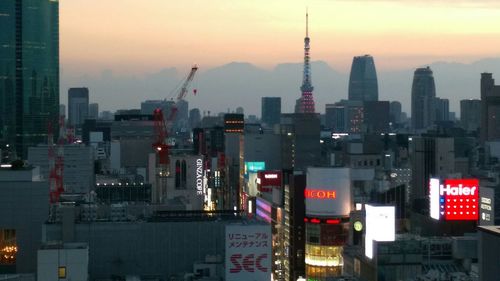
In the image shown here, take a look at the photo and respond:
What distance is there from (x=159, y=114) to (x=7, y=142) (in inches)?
2481

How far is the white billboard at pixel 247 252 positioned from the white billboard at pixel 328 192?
28.6 meters

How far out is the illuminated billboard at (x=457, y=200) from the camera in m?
64.8

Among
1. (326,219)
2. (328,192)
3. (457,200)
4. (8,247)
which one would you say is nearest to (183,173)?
(328,192)

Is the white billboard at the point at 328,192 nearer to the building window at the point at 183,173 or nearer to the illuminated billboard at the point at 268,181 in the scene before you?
the illuminated billboard at the point at 268,181

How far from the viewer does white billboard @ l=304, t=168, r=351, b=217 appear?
224 ft

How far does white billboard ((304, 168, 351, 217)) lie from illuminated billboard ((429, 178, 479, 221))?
22.9 ft

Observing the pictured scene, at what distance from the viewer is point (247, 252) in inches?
1545

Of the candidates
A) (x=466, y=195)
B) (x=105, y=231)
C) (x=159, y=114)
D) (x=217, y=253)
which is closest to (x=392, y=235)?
(x=466, y=195)

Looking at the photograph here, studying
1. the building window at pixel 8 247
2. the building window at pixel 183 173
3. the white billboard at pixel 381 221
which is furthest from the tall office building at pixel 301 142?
the building window at pixel 8 247

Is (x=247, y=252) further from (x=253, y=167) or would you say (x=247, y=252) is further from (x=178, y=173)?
(x=178, y=173)

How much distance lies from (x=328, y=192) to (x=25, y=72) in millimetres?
107672

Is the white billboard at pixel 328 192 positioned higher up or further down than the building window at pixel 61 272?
higher up

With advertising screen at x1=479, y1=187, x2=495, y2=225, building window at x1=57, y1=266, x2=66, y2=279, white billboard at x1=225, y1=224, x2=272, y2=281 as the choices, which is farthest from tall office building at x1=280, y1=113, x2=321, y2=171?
building window at x1=57, y1=266, x2=66, y2=279

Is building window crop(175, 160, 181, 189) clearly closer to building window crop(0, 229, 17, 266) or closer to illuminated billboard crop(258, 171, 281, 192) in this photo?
illuminated billboard crop(258, 171, 281, 192)
